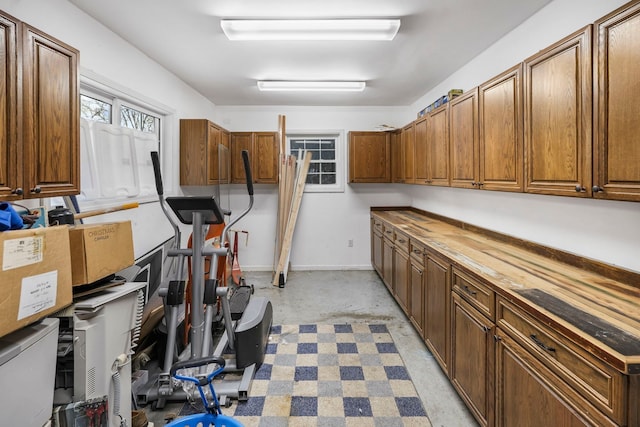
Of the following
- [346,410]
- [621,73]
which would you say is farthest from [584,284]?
[346,410]

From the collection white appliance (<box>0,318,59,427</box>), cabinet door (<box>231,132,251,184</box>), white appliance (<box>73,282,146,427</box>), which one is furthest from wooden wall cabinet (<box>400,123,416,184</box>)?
white appliance (<box>0,318,59,427</box>)

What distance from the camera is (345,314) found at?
3.65 m

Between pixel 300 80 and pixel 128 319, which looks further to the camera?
pixel 300 80

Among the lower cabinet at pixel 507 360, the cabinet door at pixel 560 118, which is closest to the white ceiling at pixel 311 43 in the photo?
the cabinet door at pixel 560 118

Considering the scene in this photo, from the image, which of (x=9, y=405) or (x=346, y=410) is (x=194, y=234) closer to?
(x=9, y=405)

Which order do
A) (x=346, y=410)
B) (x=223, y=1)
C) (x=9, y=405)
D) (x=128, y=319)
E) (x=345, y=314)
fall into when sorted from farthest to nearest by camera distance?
(x=345, y=314)
(x=223, y=1)
(x=346, y=410)
(x=128, y=319)
(x=9, y=405)

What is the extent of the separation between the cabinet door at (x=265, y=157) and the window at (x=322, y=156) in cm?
56

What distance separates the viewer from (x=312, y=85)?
4.12 m

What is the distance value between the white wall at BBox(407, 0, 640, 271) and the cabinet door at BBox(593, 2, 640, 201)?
1.54 feet

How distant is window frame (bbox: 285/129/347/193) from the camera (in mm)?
5398

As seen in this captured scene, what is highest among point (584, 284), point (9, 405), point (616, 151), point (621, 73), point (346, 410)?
A: point (621, 73)

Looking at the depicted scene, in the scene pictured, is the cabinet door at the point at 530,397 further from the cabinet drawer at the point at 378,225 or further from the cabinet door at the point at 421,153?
the cabinet drawer at the point at 378,225

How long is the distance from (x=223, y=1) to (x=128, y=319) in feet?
7.29

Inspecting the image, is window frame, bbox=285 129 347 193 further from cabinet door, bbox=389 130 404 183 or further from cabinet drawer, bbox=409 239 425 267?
cabinet drawer, bbox=409 239 425 267
